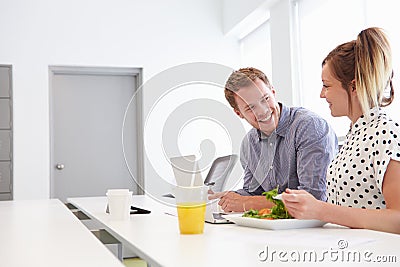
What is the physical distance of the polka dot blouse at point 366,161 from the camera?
4.50ft

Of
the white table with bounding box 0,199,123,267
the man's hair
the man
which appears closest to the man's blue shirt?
the man

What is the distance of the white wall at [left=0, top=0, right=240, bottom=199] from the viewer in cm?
464

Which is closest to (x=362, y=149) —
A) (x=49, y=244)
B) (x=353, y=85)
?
(x=353, y=85)

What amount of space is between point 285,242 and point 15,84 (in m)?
4.00

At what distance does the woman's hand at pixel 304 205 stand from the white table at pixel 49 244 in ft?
1.58

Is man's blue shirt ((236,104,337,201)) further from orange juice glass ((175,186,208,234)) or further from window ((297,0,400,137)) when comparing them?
window ((297,0,400,137))

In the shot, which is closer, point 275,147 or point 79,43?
point 275,147

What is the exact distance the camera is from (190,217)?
4.07 ft

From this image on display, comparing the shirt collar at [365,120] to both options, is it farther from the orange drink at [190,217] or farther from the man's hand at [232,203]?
the orange drink at [190,217]

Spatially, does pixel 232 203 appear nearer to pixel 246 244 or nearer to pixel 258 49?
pixel 246 244

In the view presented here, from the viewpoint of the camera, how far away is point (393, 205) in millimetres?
1290

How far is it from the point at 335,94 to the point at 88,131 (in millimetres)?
3640

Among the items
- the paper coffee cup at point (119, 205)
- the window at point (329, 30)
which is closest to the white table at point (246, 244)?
the paper coffee cup at point (119, 205)

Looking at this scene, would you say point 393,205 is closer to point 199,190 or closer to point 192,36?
point 199,190
